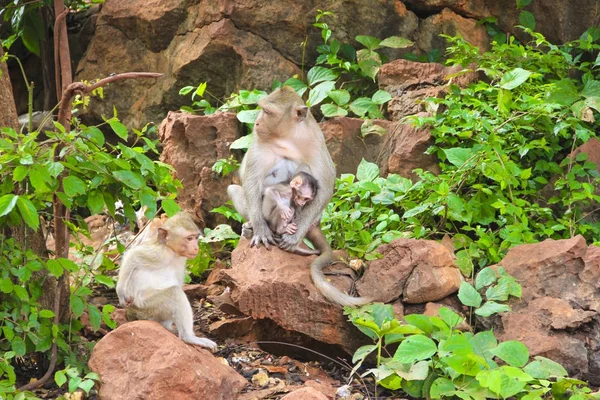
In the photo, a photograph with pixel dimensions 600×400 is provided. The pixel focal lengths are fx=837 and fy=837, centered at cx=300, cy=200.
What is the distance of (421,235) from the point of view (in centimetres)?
691

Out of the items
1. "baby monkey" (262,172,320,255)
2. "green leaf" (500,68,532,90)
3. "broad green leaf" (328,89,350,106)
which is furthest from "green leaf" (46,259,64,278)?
"green leaf" (500,68,532,90)

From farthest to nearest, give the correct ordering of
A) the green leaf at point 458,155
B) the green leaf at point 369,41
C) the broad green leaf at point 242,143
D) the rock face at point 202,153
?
the green leaf at point 369,41
the rock face at point 202,153
the broad green leaf at point 242,143
the green leaf at point 458,155

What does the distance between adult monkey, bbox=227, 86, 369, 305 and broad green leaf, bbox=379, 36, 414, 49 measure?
9.19 feet

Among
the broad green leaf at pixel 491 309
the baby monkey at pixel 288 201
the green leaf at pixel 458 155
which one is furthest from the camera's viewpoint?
the green leaf at pixel 458 155

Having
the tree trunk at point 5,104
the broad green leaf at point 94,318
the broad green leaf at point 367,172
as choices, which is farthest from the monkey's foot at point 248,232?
the tree trunk at point 5,104

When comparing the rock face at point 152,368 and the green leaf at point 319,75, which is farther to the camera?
the green leaf at point 319,75

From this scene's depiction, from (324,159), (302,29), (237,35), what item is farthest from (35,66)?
(324,159)

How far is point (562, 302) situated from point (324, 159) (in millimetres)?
2293

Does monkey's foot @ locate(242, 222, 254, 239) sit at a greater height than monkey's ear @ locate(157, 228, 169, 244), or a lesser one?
lesser

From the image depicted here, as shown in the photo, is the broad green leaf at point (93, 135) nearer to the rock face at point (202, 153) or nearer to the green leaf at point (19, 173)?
the green leaf at point (19, 173)

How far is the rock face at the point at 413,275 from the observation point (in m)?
5.76

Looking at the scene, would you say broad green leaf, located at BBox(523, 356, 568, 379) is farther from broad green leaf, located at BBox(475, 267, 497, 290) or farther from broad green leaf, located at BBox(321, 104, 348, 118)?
broad green leaf, located at BBox(321, 104, 348, 118)

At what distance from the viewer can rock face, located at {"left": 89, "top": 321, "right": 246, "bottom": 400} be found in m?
4.72

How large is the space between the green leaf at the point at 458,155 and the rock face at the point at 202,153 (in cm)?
234
